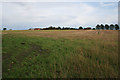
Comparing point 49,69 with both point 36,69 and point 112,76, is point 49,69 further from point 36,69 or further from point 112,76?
point 112,76

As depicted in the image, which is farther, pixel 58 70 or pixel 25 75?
pixel 58 70

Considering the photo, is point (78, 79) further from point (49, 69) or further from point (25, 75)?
point (25, 75)

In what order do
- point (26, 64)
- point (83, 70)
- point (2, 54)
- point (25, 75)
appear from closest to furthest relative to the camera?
point (25, 75), point (83, 70), point (26, 64), point (2, 54)

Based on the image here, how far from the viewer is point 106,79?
4.09 metres

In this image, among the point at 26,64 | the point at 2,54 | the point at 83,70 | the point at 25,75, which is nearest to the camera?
the point at 25,75

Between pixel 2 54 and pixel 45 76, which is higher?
pixel 2 54

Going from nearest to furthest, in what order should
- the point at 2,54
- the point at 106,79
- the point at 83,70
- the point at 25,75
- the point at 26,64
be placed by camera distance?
the point at 106,79 → the point at 25,75 → the point at 83,70 → the point at 26,64 → the point at 2,54

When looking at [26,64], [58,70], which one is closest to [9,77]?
[26,64]

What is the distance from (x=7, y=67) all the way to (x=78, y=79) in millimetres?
4370

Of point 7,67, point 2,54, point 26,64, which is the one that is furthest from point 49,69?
point 2,54

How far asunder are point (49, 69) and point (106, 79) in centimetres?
316

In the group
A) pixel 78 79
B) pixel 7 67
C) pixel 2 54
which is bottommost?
pixel 78 79

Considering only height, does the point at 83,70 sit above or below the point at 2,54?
below

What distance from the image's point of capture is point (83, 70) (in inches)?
188
